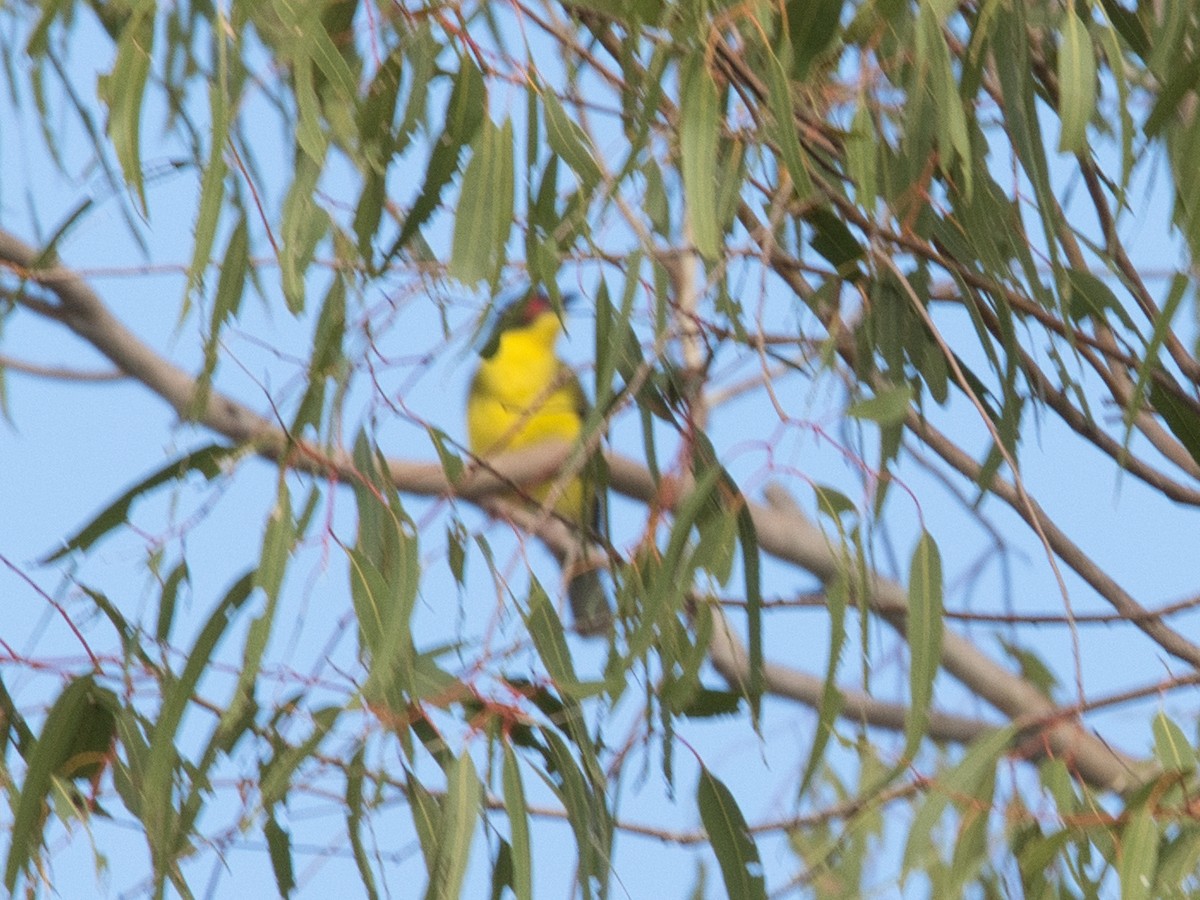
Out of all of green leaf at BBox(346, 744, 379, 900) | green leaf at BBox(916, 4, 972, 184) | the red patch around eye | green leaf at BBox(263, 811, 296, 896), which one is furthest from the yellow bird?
green leaf at BBox(916, 4, 972, 184)

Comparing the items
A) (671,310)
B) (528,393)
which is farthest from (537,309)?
(671,310)

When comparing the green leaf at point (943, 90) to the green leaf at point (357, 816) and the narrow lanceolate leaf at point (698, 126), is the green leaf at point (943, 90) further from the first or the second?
the green leaf at point (357, 816)

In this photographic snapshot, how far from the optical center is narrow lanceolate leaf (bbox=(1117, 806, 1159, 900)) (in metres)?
1.04

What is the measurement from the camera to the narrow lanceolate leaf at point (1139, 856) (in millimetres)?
1043

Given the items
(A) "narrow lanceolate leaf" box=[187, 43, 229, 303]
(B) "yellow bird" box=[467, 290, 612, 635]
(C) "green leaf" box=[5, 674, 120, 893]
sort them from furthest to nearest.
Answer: (B) "yellow bird" box=[467, 290, 612, 635]
(C) "green leaf" box=[5, 674, 120, 893]
(A) "narrow lanceolate leaf" box=[187, 43, 229, 303]

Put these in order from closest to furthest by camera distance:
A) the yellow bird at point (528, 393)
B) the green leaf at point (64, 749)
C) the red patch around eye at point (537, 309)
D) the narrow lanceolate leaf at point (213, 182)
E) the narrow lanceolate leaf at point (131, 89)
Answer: the narrow lanceolate leaf at point (213, 182) → the narrow lanceolate leaf at point (131, 89) → the green leaf at point (64, 749) → the yellow bird at point (528, 393) → the red patch around eye at point (537, 309)

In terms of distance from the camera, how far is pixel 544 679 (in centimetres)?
113

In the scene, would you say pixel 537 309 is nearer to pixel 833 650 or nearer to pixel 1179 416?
pixel 1179 416

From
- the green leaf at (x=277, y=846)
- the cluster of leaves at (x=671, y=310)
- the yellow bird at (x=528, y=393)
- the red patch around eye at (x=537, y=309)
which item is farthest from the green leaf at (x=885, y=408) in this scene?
the red patch around eye at (x=537, y=309)

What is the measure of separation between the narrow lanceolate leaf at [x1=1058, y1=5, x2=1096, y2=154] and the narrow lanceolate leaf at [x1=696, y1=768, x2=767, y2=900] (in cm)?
47

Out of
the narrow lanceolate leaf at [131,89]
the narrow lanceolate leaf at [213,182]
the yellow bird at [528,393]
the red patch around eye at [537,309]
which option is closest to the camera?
the narrow lanceolate leaf at [213,182]

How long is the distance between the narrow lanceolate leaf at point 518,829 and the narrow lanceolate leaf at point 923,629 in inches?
8.6

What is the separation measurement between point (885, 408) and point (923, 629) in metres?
0.13

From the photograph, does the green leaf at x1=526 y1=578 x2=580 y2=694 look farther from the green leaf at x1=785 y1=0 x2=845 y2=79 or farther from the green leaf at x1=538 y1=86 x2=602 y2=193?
the green leaf at x1=785 y1=0 x2=845 y2=79
